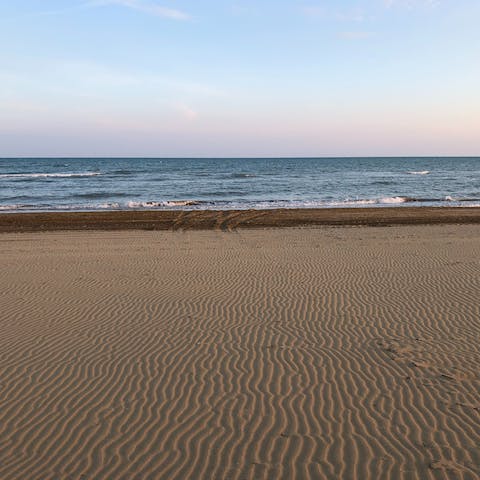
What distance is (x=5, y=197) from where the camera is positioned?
36438 mm

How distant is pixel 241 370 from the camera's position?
7203mm

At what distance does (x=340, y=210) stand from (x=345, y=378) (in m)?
21.7

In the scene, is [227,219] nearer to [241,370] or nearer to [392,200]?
[392,200]

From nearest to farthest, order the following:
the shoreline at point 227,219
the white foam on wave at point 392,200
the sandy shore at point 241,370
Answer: the sandy shore at point 241,370 → the shoreline at point 227,219 → the white foam on wave at point 392,200

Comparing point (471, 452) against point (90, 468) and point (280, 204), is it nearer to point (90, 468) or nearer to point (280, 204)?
point (90, 468)

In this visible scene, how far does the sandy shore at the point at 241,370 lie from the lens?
16.9 feet

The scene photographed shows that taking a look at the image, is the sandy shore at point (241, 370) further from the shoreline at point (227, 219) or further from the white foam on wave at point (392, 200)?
the white foam on wave at point (392, 200)

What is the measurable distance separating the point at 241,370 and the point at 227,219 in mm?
17536

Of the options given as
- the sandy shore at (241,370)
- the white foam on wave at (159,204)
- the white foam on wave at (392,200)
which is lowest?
the white foam on wave at (159,204)

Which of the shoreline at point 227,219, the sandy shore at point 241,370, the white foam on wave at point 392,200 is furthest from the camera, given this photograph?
the white foam on wave at point 392,200

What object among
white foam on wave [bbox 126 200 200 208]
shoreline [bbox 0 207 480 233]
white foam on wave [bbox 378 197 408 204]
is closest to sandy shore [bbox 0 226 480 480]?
shoreline [bbox 0 207 480 233]

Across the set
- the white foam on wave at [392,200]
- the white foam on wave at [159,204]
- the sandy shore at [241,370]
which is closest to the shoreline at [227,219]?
the white foam on wave at [159,204]

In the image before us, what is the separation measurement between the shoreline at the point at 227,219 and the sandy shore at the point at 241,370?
27.2ft

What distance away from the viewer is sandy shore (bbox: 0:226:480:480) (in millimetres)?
5145
